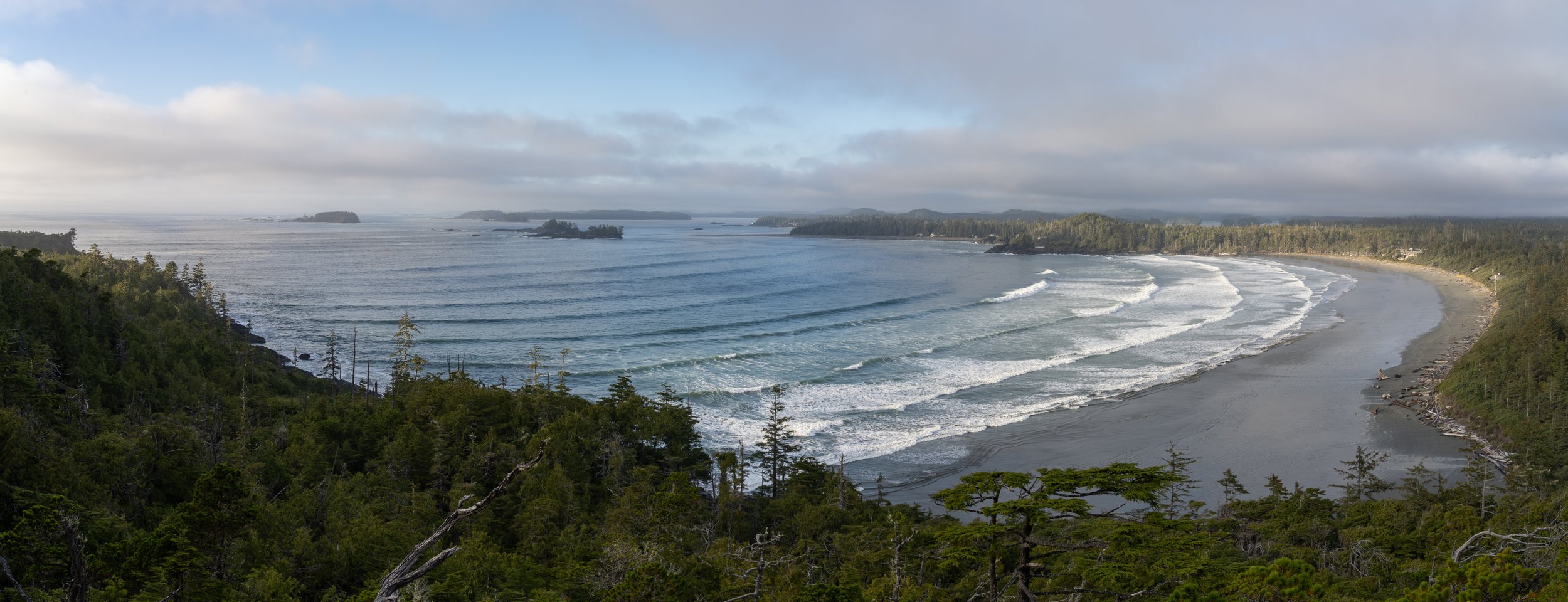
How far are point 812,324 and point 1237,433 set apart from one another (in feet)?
127

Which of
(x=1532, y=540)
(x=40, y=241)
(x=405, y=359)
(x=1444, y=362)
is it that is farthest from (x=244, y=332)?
(x=1444, y=362)

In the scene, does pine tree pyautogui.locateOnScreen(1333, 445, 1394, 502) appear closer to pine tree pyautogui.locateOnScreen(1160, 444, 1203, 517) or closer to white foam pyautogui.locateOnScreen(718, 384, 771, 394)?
pine tree pyautogui.locateOnScreen(1160, 444, 1203, 517)

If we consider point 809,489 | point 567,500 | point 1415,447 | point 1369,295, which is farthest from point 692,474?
point 1369,295

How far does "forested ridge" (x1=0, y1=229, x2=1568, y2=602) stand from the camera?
11219 mm

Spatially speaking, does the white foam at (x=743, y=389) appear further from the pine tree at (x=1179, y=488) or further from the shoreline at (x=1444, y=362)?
the shoreline at (x=1444, y=362)

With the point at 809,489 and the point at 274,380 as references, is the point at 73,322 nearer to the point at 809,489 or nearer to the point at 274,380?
the point at 274,380

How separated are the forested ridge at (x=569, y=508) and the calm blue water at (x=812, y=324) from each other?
7311 millimetres

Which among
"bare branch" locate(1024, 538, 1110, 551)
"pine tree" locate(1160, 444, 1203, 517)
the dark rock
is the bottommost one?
"pine tree" locate(1160, 444, 1203, 517)

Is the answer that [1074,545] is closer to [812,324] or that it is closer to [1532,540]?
[1532,540]

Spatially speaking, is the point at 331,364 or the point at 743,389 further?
the point at 331,364

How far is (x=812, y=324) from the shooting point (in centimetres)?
7244

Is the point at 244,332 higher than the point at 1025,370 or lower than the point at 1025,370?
higher

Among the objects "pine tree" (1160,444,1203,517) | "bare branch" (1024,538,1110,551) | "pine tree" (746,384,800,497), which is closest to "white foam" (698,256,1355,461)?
"pine tree" (746,384,800,497)

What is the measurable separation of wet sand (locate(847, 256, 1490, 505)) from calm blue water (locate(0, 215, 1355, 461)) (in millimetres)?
1990
